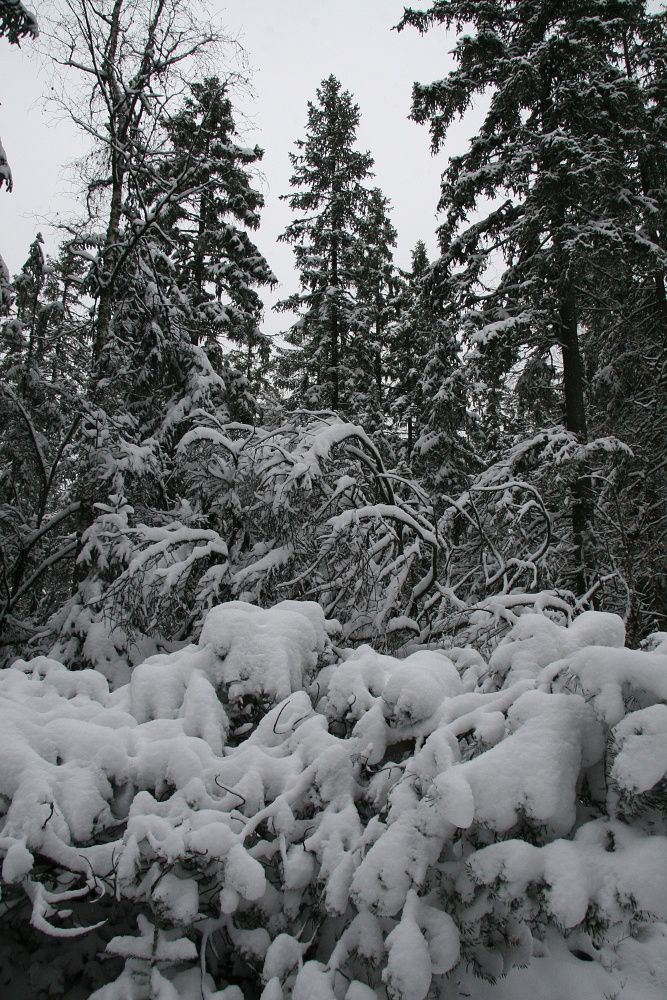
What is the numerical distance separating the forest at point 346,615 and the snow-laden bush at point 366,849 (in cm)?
1

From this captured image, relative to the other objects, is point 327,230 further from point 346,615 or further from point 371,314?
point 346,615

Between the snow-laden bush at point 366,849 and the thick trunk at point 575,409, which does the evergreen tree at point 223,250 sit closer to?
the thick trunk at point 575,409

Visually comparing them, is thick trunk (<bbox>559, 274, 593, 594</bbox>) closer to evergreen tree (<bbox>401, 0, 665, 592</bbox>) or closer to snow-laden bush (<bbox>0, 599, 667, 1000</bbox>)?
evergreen tree (<bbox>401, 0, 665, 592</bbox>)

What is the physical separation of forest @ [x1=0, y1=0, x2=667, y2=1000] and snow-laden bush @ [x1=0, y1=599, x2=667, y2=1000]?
11 mm

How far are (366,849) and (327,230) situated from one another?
18181 mm

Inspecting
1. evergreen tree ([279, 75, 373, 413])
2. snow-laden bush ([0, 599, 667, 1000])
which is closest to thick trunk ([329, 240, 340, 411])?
evergreen tree ([279, 75, 373, 413])

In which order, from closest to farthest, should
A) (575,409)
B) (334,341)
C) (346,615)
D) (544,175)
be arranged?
(346,615)
(544,175)
(575,409)
(334,341)

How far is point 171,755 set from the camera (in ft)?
7.03

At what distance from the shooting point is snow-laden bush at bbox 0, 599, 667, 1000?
1565 mm

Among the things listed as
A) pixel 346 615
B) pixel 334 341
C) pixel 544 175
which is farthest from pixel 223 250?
pixel 346 615

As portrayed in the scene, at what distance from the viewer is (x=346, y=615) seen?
511 cm

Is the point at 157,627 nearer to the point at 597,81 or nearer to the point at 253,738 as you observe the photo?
the point at 253,738

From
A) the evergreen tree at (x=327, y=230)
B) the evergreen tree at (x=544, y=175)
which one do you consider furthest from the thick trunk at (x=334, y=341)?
the evergreen tree at (x=544, y=175)

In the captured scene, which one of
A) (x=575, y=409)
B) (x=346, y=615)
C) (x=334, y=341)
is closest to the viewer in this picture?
(x=346, y=615)
